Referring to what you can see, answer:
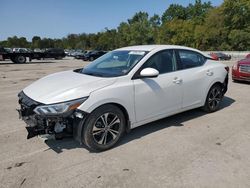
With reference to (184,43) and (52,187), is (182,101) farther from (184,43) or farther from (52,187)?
(184,43)

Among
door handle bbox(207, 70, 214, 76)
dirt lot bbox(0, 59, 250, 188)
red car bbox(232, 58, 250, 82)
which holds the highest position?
door handle bbox(207, 70, 214, 76)

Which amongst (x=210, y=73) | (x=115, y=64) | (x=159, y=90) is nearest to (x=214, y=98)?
(x=210, y=73)

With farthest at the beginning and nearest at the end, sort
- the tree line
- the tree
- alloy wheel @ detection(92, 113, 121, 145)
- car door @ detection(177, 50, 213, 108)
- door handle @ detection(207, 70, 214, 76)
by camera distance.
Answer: the tree
the tree line
door handle @ detection(207, 70, 214, 76)
car door @ detection(177, 50, 213, 108)
alloy wheel @ detection(92, 113, 121, 145)

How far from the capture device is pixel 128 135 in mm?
4133

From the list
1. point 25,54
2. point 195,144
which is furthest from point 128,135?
point 25,54

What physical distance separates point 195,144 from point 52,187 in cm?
225

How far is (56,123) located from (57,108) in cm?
23

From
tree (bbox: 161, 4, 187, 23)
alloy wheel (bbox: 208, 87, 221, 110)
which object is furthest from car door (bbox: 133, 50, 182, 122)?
tree (bbox: 161, 4, 187, 23)

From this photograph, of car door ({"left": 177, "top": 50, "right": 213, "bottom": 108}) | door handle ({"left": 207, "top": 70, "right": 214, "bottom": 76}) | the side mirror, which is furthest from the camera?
door handle ({"left": 207, "top": 70, "right": 214, "bottom": 76})

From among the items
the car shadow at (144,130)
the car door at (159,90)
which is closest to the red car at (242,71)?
the car shadow at (144,130)

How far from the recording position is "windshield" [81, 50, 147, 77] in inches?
153

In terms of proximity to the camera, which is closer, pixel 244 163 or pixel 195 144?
pixel 244 163

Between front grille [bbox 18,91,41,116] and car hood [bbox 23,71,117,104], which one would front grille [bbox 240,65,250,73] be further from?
front grille [bbox 18,91,41,116]

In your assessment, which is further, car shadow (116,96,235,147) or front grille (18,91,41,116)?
car shadow (116,96,235,147)
